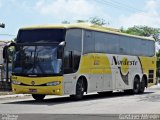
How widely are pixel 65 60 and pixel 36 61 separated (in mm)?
1305

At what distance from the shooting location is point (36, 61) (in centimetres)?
2292

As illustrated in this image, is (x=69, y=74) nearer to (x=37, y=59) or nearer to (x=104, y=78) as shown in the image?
(x=37, y=59)

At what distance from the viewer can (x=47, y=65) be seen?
893 inches

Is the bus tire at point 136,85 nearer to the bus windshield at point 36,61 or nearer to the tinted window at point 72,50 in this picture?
the tinted window at point 72,50

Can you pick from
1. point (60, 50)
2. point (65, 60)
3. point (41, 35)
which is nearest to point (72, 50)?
point (65, 60)

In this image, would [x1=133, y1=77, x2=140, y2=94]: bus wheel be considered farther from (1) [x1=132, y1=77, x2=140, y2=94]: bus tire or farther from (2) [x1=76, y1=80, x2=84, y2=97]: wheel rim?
(2) [x1=76, y1=80, x2=84, y2=97]: wheel rim

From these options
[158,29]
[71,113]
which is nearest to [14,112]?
[71,113]

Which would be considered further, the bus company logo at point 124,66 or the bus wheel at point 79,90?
the bus company logo at point 124,66

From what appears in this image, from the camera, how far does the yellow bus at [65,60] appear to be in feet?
74.3

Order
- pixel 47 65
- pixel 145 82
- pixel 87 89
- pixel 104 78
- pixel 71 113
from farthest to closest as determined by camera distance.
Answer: pixel 145 82
pixel 104 78
pixel 87 89
pixel 47 65
pixel 71 113

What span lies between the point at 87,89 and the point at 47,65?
134 inches

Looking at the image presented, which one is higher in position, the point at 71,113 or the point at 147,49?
the point at 147,49

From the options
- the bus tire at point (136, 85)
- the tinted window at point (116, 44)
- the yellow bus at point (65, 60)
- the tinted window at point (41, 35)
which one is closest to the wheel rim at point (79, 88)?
the yellow bus at point (65, 60)

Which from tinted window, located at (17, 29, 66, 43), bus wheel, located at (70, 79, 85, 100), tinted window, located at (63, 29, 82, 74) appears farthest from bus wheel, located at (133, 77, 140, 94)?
tinted window, located at (17, 29, 66, 43)
